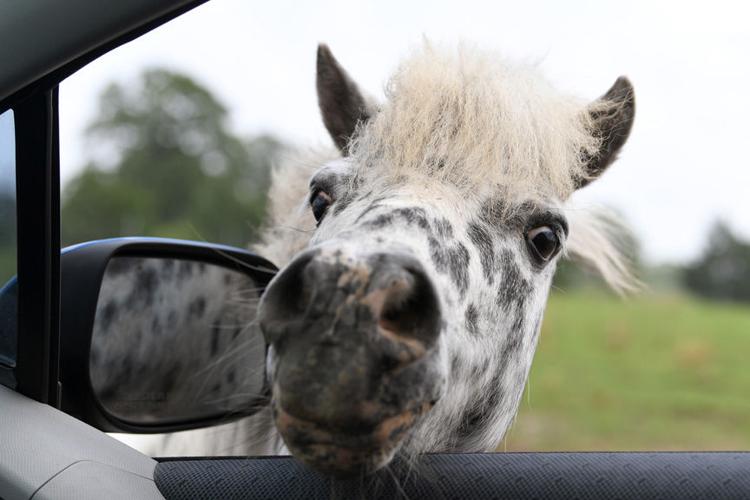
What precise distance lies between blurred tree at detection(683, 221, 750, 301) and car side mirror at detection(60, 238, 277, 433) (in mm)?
26300

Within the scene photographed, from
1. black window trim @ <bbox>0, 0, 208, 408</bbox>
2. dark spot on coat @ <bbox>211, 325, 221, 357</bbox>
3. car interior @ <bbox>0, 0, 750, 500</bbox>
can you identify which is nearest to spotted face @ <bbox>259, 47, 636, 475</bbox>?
car interior @ <bbox>0, 0, 750, 500</bbox>

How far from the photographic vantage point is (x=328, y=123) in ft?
7.51

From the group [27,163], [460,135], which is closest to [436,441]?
[460,135]

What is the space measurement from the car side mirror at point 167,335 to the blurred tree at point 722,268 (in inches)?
1035

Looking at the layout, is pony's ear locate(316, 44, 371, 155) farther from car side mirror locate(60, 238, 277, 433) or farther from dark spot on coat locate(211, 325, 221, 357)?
dark spot on coat locate(211, 325, 221, 357)

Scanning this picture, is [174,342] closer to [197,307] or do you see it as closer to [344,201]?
[197,307]

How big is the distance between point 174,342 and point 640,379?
1397 cm

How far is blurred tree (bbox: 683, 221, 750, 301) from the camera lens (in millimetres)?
25578

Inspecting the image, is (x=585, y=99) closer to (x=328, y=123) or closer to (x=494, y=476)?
(x=328, y=123)

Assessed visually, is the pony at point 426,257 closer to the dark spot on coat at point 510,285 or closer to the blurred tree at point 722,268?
the dark spot on coat at point 510,285

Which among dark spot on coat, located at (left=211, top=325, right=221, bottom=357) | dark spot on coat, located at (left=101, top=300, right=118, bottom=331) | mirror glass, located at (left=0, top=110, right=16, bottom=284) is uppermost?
mirror glass, located at (left=0, top=110, right=16, bottom=284)

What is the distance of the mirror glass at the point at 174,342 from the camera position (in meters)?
1.95

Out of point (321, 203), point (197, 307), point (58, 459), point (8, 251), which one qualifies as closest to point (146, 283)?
point (197, 307)

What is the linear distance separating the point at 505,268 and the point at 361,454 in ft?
2.32
